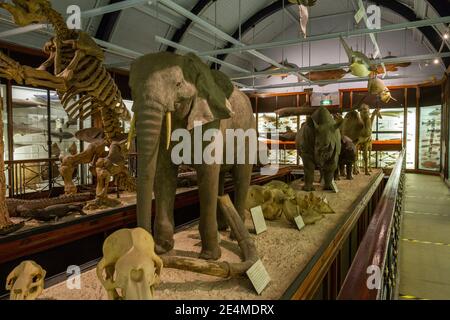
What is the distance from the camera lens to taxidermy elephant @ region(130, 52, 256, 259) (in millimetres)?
1603

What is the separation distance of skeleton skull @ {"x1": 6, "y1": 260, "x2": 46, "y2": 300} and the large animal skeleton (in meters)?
1.89

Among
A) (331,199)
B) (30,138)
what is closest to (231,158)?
(331,199)

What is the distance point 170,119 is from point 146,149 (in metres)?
0.21

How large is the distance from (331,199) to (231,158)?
2.29 meters

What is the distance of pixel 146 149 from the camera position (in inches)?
62.4

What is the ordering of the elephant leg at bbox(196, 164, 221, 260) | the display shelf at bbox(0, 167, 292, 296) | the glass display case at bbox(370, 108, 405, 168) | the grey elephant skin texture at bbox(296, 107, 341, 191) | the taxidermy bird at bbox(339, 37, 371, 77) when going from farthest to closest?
1. the glass display case at bbox(370, 108, 405, 168)
2. the taxidermy bird at bbox(339, 37, 371, 77)
3. the grey elephant skin texture at bbox(296, 107, 341, 191)
4. the display shelf at bbox(0, 167, 292, 296)
5. the elephant leg at bbox(196, 164, 221, 260)

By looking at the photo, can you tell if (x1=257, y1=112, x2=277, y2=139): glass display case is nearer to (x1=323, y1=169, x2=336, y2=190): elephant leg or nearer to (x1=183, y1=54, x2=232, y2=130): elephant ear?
(x1=323, y1=169, x2=336, y2=190): elephant leg

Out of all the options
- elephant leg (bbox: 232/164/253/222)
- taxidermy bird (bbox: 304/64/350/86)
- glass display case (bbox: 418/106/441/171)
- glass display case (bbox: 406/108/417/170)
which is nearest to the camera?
elephant leg (bbox: 232/164/253/222)

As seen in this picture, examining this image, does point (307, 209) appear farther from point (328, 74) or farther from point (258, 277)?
point (328, 74)

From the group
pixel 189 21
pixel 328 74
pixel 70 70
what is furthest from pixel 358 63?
pixel 328 74

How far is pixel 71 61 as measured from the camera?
10.8 ft

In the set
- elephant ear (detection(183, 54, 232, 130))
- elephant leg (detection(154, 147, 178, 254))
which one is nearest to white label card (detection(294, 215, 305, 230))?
elephant leg (detection(154, 147, 178, 254))

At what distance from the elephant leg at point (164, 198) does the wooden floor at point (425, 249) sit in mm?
2016

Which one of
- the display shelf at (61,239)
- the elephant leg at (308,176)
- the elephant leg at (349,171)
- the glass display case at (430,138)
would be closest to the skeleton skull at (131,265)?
the display shelf at (61,239)
